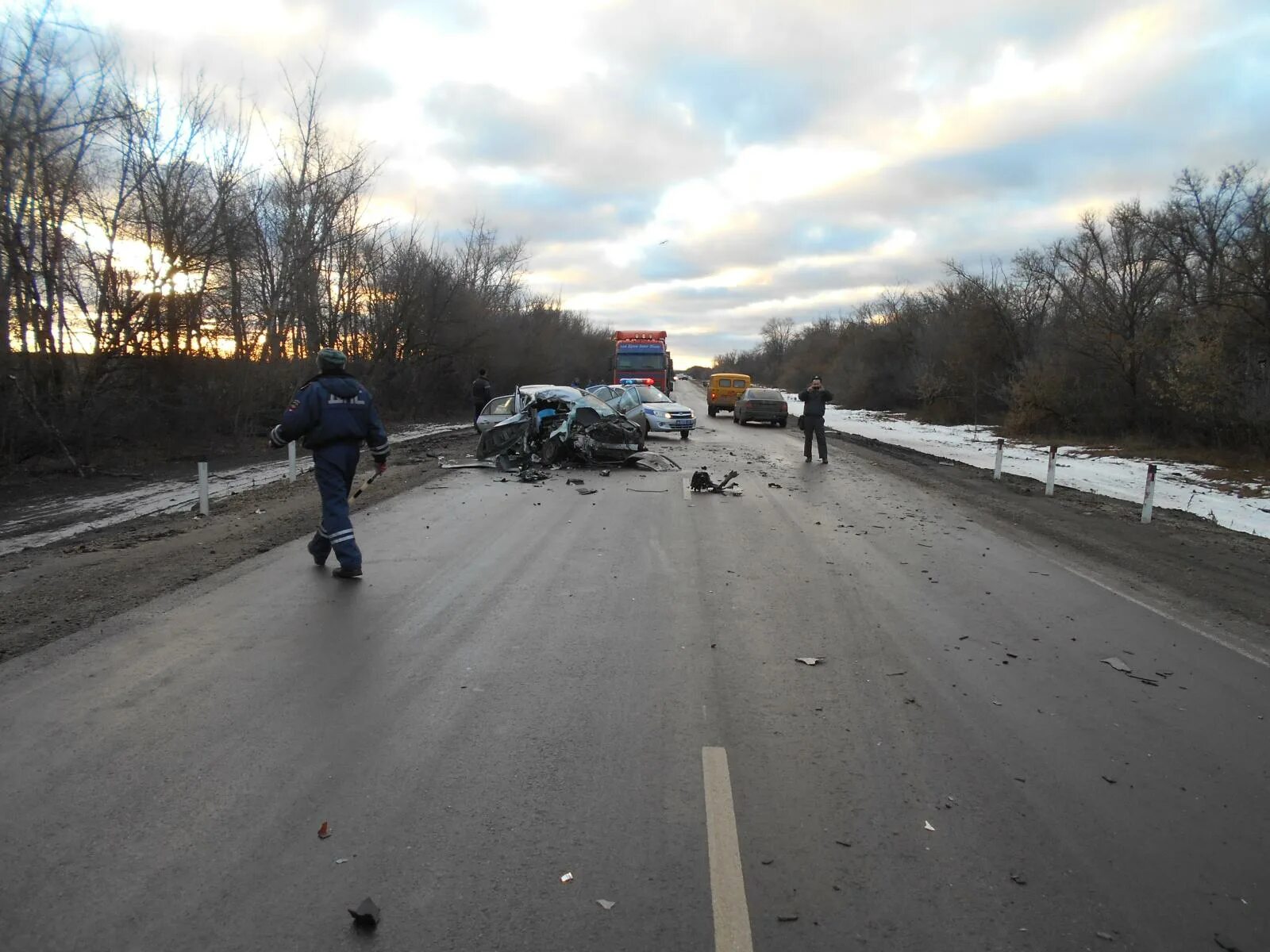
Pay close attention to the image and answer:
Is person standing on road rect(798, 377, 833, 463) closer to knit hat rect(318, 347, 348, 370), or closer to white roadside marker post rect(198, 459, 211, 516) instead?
white roadside marker post rect(198, 459, 211, 516)

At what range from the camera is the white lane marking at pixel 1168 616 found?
231 inches

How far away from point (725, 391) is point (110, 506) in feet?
107

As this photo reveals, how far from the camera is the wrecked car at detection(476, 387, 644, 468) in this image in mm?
16688

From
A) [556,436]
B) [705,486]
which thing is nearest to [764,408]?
[556,436]

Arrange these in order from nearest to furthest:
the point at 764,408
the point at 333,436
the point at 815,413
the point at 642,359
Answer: the point at 333,436, the point at 815,413, the point at 764,408, the point at 642,359

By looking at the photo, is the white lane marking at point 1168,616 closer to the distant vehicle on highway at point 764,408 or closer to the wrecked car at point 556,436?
the wrecked car at point 556,436

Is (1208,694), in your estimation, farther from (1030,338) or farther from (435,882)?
(1030,338)

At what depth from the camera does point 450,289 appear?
38.2m

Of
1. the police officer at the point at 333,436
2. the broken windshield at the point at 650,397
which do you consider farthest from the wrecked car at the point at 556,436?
the broken windshield at the point at 650,397

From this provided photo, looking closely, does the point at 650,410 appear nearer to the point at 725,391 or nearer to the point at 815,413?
the point at 815,413

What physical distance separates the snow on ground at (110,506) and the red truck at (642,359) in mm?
20480

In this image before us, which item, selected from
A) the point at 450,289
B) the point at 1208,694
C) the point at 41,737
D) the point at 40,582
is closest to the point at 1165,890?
the point at 1208,694

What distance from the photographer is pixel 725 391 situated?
42.7 metres

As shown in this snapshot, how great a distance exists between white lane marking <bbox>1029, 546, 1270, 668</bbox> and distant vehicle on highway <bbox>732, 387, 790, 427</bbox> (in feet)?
80.4
